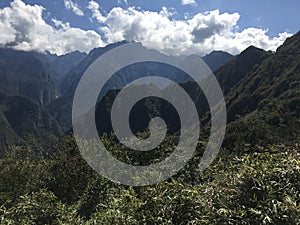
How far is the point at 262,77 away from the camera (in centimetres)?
15338

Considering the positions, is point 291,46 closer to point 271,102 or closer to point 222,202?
point 271,102

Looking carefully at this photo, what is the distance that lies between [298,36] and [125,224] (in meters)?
180

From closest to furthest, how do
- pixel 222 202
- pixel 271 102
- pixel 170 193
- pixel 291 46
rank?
pixel 222 202, pixel 170 193, pixel 271 102, pixel 291 46

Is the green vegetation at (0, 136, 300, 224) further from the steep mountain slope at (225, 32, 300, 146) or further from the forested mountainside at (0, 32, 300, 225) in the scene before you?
the steep mountain slope at (225, 32, 300, 146)

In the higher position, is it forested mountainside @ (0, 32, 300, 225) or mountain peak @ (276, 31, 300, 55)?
mountain peak @ (276, 31, 300, 55)

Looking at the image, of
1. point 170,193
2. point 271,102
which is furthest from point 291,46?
point 170,193

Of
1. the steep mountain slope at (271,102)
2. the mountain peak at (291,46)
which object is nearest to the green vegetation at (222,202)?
the steep mountain slope at (271,102)

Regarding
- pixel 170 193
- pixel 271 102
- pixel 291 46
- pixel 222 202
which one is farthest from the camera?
pixel 291 46

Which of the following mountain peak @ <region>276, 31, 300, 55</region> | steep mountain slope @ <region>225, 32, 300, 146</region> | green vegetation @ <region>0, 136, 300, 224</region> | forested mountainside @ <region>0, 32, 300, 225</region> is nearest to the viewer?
green vegetation @ <region>0, 136, 300, 224</region>

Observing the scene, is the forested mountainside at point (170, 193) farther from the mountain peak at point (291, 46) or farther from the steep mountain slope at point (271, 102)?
the mountain peak at point (291, 46)

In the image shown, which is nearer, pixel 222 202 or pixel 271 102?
→ pixel 222 202

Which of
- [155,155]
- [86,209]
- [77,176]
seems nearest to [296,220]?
[86,209]

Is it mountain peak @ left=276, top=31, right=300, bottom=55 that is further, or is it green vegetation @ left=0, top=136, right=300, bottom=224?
mountain peak @ left=276, top=31, right=300, bottom=55

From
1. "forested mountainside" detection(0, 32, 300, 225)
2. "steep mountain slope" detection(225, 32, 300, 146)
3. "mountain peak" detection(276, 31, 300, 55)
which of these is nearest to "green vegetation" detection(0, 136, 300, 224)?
"forested mountainside" detection(0, 32, 300, 225)
